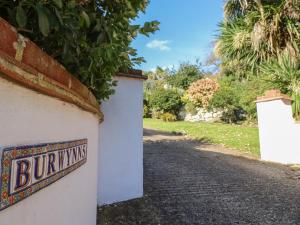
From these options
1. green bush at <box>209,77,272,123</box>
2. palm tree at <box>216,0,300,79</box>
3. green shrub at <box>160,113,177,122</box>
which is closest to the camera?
palm tree at <box>216,0,300,79</box>

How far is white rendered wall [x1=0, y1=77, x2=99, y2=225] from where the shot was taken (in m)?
1.17

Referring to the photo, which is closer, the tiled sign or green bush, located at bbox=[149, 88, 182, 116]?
the tiled sign

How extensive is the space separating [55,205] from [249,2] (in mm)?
12066

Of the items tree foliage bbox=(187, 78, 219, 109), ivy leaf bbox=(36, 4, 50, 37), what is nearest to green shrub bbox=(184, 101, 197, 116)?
tree foliage bbox=(187, 78, 219, 109)

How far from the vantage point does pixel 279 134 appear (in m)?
9.54

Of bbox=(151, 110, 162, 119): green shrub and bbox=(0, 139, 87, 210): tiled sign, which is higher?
bbox=(151, 110, 162, 119): green shrub

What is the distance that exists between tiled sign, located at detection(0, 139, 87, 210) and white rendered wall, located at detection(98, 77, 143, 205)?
10.5ft

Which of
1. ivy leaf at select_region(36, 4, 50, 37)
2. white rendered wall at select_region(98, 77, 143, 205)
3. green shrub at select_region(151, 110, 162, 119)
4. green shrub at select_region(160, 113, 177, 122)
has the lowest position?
white rendered wall at select_region(98, 77, 143, 205)

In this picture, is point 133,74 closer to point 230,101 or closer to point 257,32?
point 257,32

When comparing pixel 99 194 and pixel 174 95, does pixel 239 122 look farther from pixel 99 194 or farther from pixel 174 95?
pixel 99 194

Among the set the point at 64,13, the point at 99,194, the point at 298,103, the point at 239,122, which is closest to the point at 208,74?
the point at 239,122

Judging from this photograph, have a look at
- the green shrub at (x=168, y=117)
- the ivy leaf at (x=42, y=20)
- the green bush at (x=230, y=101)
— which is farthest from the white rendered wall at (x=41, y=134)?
the green shrub at (x=168, y=117)

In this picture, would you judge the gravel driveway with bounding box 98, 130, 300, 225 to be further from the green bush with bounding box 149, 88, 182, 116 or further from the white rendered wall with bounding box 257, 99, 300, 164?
the green bush with bounding box 149, 88, 182, 116

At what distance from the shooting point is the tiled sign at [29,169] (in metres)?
1.14
